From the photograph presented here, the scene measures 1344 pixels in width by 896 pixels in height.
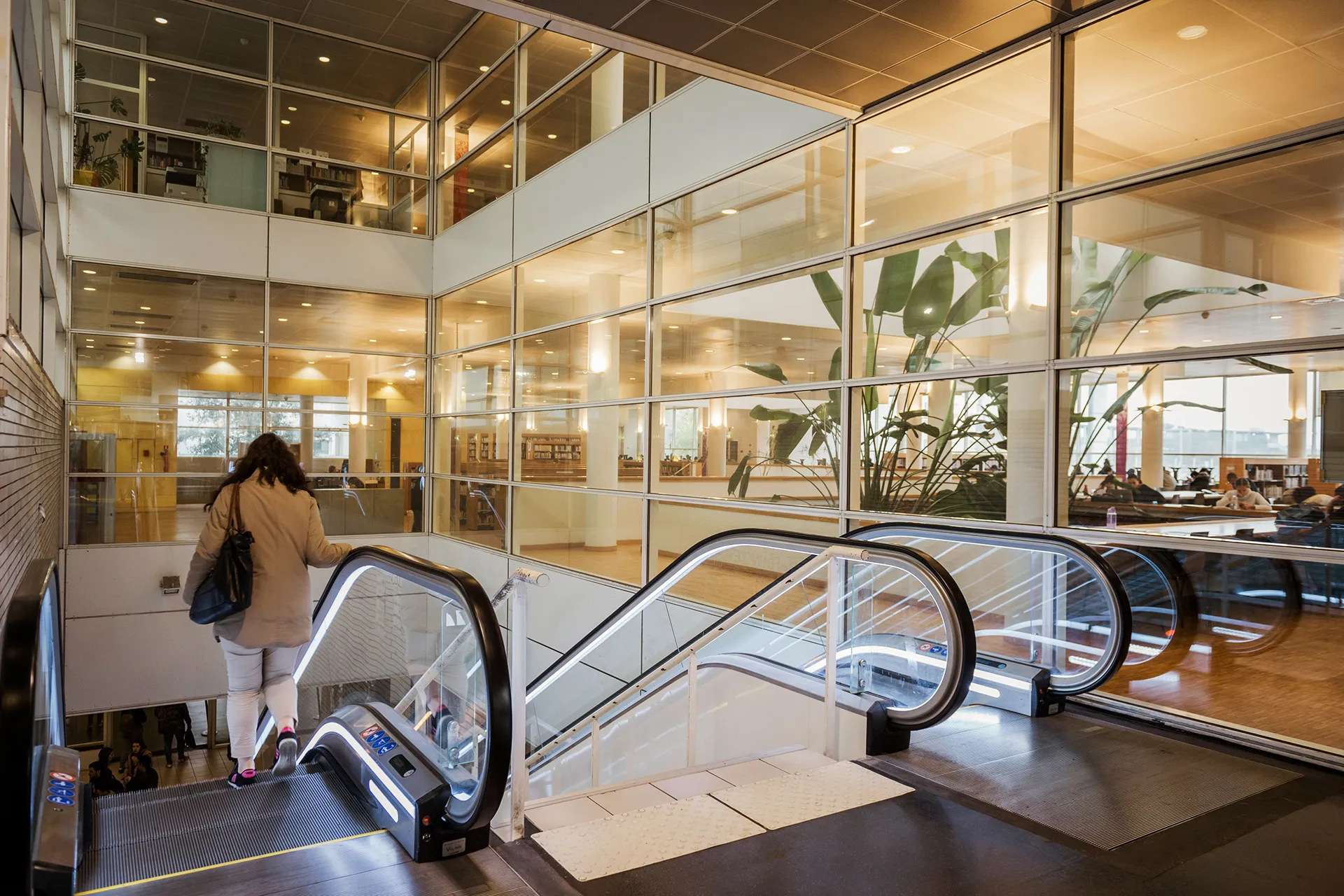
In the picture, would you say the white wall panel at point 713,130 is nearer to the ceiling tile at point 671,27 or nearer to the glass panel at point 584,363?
the glass panel at point 584,363

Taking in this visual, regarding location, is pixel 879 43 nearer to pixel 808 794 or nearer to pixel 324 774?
pixel 808 794

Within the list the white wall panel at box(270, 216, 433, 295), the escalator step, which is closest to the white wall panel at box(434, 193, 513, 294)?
the white wall panel at box(270, 216, 433, 295)

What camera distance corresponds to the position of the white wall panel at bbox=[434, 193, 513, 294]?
10719 millimetres

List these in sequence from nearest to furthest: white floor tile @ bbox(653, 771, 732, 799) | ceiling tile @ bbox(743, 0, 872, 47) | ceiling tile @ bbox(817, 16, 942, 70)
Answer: white floor tile @ bbox(653, 771, 732, 799) → ceiling tile @ bbox(743, 0, 872, 47) → ceiling tile @ bbox(817, 16, 942, 70)

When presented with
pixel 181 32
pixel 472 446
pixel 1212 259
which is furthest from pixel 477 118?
pixel 1212 259

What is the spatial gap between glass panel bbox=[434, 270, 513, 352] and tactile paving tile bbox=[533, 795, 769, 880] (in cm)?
834

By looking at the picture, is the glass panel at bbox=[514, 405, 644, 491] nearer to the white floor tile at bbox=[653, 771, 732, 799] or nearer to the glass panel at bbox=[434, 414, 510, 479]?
the glass panel at bbox=[434, 414, 510, 479]

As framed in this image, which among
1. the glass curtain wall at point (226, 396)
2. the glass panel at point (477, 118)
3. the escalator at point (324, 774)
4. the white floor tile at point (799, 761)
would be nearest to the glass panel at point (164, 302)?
the glass curtain wall at point (226, 396)

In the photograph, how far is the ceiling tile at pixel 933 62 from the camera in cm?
501

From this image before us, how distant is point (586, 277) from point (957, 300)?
15.2ft

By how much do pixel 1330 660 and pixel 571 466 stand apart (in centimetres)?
684

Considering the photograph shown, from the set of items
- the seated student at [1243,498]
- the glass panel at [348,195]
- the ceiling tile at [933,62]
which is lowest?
the seated student at [1243,498]

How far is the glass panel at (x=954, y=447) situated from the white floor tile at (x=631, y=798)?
273 centimetres

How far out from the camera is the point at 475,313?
11609 mm
